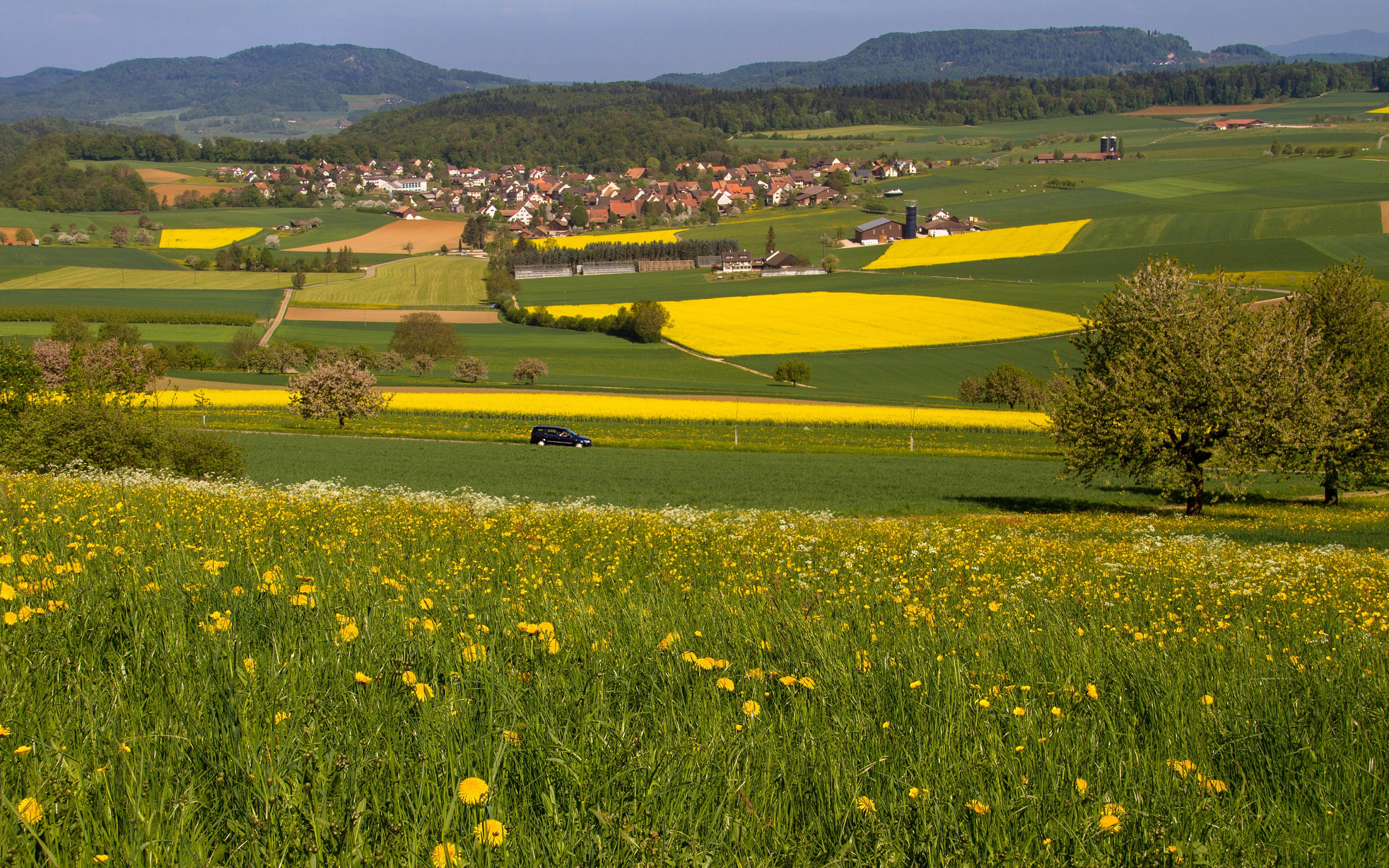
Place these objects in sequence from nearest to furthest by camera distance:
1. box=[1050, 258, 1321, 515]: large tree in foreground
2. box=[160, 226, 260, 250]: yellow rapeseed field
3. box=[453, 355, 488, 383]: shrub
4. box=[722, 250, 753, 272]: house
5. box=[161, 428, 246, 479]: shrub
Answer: box=[161, 428, 246, 479]: shrub, box=[1050, 258, 1321, 515]: large tree in foreground, box=[453, 355, 488, 383]: shrub, box=[722, 250, 753, 272]: house, box=[160, 226, 260, 250]: yellow rapeseed field

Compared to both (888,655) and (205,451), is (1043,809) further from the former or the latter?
(205,451)

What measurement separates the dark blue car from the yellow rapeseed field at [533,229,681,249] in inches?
3790

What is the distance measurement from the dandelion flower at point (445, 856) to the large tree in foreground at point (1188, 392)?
24913 millimetres

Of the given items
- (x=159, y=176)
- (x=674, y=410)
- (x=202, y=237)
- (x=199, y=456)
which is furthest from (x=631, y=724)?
(x=159, y=176)

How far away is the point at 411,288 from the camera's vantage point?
10612 cm

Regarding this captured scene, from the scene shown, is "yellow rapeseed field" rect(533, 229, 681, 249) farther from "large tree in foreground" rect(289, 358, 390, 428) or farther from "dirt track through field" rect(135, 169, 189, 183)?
"dirt track through field" rect(135, 169, 189, 183)

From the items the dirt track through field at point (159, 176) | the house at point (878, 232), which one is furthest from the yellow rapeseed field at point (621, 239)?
the dirt track through field at point (159, 176)

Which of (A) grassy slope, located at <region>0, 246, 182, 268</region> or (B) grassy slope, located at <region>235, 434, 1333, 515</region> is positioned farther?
(A) grassy slope, located at <region>0, 246, 182, 268</region>

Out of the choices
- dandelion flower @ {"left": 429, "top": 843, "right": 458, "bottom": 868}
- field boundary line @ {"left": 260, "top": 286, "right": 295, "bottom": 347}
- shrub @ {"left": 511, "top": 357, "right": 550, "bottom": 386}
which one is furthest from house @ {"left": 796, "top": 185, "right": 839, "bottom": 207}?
dandelion flower @ {"left": 429, "top": 843, "right": 458, "bottom": 868}

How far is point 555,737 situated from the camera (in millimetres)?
2656

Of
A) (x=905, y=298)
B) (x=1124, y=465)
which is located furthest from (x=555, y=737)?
(x=905, y=298)

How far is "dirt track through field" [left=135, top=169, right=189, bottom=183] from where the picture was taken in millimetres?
181750

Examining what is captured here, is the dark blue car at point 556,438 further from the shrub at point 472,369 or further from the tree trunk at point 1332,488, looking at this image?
the tree trunk at point 1332,488

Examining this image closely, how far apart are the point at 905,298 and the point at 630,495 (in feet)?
224
